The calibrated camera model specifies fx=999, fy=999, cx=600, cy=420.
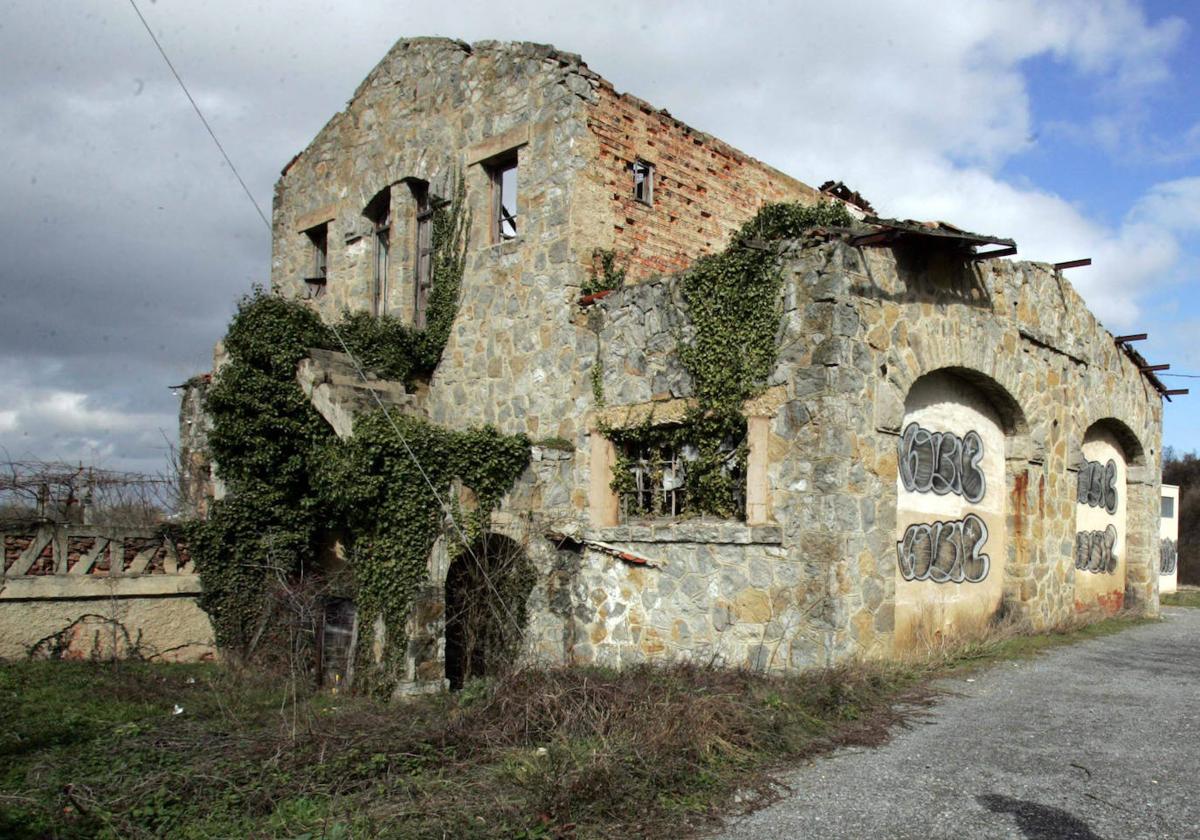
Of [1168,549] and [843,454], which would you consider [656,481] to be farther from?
[1168,549]

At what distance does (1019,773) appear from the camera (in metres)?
6.44

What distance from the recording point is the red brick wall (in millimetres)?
12570

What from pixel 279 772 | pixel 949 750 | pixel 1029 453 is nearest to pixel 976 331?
pixel 1029 453

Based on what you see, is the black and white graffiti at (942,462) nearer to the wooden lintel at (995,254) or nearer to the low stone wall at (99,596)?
the wooden lintel at (995,254)

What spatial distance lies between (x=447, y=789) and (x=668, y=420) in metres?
5.63

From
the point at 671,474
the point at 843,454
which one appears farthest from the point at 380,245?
the point at 843,454

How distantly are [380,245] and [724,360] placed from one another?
24.0ft

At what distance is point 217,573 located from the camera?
1316 centimetres

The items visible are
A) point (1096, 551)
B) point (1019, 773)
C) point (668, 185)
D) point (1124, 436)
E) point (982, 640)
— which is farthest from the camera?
point (1124, 436)

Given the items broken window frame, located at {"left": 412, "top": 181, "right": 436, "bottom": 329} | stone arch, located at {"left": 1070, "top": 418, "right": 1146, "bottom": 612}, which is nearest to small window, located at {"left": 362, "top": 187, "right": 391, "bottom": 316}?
broken window frame, located at {"left": 412, "top": 181, "right": 436, "bottom": 329}

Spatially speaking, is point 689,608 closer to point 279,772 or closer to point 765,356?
point 765,356

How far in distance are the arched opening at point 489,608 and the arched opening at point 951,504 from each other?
14.6ft

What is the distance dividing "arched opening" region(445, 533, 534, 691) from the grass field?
2.86 meters

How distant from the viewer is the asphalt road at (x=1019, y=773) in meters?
5.51
